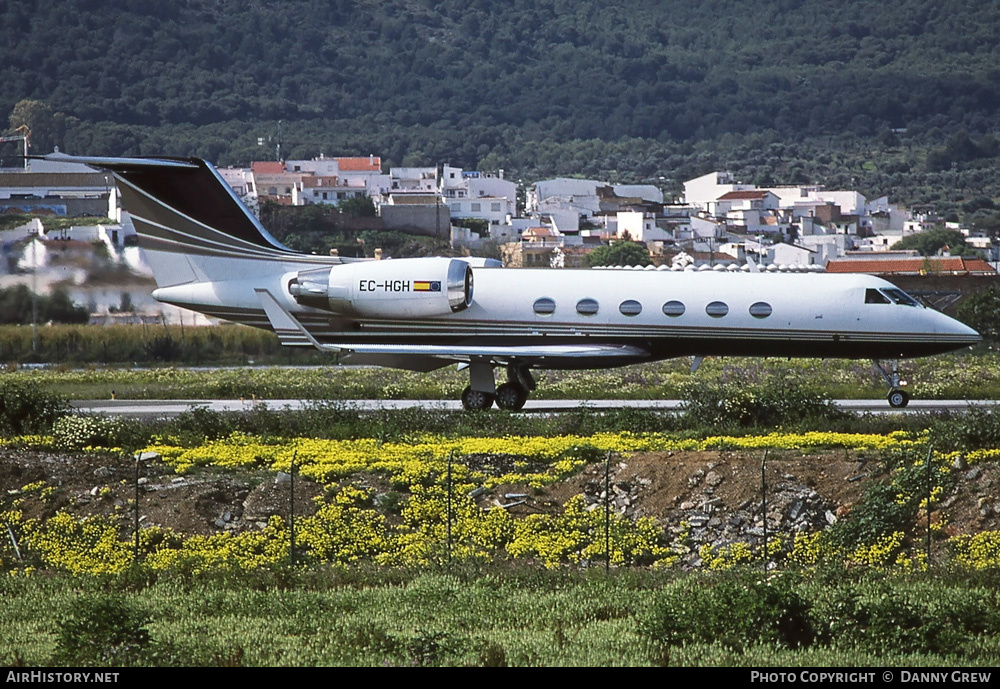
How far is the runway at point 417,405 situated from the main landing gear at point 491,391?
34cm

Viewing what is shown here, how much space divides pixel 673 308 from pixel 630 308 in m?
0.77

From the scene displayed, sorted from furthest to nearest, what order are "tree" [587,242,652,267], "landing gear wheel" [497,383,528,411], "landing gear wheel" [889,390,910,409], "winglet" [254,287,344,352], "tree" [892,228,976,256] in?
"tree" [892,228,976,256] < "tree" [587,242,652,267] < "landing gear wheel" [889,390,910,409] < "landing gear wheel" [497,383,528,411] < "winglet" [254,287,344,352]

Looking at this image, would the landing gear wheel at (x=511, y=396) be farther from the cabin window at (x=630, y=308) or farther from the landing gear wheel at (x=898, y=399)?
the landing gear wheel at (x=898, y=399)

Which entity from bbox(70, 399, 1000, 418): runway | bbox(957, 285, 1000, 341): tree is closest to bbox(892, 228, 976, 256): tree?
bbox(957, 285, 1000, 341): tree

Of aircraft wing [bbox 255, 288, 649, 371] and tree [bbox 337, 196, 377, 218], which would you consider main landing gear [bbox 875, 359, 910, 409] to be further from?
tree [bbox 337, 196, 377, 218]

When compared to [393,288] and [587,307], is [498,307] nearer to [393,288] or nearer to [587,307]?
[587,307]

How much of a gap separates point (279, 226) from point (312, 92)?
3882 inches

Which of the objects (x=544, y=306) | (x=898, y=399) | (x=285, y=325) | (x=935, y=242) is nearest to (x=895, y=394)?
(x=898, y=399)

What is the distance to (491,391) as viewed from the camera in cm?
2500

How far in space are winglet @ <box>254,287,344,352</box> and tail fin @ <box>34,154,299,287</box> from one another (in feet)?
7.50

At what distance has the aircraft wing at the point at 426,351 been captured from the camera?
77.6 feet

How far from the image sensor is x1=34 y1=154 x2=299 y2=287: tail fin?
25188 mm

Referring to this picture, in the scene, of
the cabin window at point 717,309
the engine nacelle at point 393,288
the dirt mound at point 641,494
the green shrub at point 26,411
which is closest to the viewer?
the dirt mound at point 641,494

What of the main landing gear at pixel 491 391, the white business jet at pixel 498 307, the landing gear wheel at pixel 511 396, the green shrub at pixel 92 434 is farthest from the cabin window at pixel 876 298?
the green shrub at pixel 92 434
